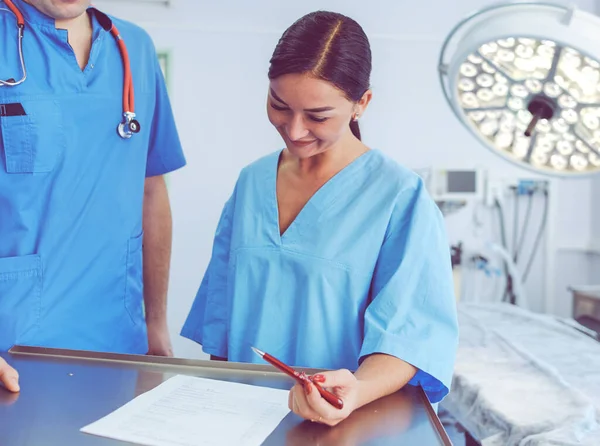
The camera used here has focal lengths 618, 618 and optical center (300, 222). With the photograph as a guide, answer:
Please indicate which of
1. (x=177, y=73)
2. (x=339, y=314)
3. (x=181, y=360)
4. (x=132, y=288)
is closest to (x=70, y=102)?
(x=132, y=288)

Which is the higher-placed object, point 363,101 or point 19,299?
point 363,101

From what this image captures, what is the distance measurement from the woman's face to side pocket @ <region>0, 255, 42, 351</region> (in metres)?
0.54

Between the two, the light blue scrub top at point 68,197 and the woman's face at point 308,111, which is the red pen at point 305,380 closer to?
the woman's face at point 308,111

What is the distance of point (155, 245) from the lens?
1529mm

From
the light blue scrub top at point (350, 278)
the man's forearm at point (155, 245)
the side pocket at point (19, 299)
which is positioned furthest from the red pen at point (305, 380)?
the man's forearm at point (155, 245)

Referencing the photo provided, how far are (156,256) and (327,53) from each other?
0.78m

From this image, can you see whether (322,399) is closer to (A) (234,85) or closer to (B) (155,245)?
(B) (155,245)

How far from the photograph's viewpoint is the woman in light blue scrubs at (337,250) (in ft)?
3.07

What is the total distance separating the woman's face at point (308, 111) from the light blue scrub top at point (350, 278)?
8cm

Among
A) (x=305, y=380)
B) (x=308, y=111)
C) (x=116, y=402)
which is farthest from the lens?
(x=308, y=111)

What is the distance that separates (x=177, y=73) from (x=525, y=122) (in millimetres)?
2339

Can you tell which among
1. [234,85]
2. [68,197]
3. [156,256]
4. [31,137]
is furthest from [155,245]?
[234,85]

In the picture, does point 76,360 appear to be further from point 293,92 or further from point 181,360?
point 293,92

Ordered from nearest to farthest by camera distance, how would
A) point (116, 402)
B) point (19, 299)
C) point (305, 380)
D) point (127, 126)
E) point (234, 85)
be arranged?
point (305, 380) < point (116, 402) < point (19, 299) < point (127, 126) < point (234, 85)
